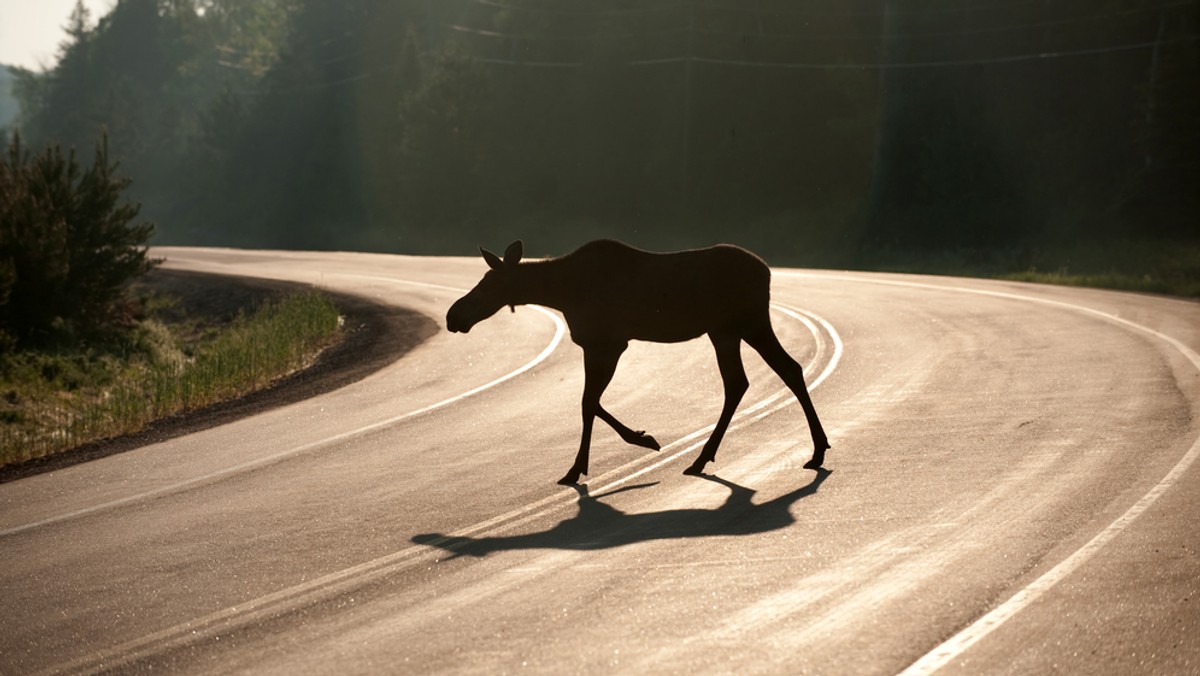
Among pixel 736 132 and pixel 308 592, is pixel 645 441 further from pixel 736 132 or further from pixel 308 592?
pixel 736 132

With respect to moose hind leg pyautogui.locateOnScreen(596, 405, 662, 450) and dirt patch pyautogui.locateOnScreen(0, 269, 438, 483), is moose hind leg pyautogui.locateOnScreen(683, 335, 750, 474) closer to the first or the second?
moose hind leg pyautogui.locateOnScreen(596, 405, 662, 450)

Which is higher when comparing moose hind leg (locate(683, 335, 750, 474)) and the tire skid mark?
moose hind leg (locate(683, 335, 750, 474))

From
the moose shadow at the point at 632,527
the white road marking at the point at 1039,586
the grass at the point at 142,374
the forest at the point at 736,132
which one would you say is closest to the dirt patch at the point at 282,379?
the grass at the point at 142,374

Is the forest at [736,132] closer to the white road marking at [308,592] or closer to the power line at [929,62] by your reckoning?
the power line at [929,62]

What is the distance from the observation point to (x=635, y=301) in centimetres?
1077

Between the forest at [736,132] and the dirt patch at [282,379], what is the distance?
34.4 feet

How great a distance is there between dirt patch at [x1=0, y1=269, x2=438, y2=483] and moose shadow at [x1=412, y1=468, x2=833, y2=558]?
20.1ft

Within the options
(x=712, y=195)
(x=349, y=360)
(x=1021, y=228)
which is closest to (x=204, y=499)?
(x=349, y=360)

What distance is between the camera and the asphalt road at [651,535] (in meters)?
6.73

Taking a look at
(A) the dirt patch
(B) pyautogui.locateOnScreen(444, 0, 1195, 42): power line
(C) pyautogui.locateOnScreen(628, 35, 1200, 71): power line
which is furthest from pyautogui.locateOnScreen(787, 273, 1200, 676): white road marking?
(B) pyautogui.locateOnScreen(444, 0, 1195, 42): power line

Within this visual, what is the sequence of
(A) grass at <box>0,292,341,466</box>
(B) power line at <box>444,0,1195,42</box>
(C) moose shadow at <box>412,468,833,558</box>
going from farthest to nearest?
1. (B) power line at <box>444,0,1195,42</box>
2. (A) grass at <box>0,292,341,466</box>
3. (C) moose shadow at <box>412,468,833,558</box>

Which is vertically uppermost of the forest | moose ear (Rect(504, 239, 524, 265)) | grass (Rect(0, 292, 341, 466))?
the forest

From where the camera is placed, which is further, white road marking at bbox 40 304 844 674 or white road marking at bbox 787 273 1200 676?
white road marking at bbox 40 304 844 674

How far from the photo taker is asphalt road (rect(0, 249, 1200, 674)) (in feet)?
22.1
